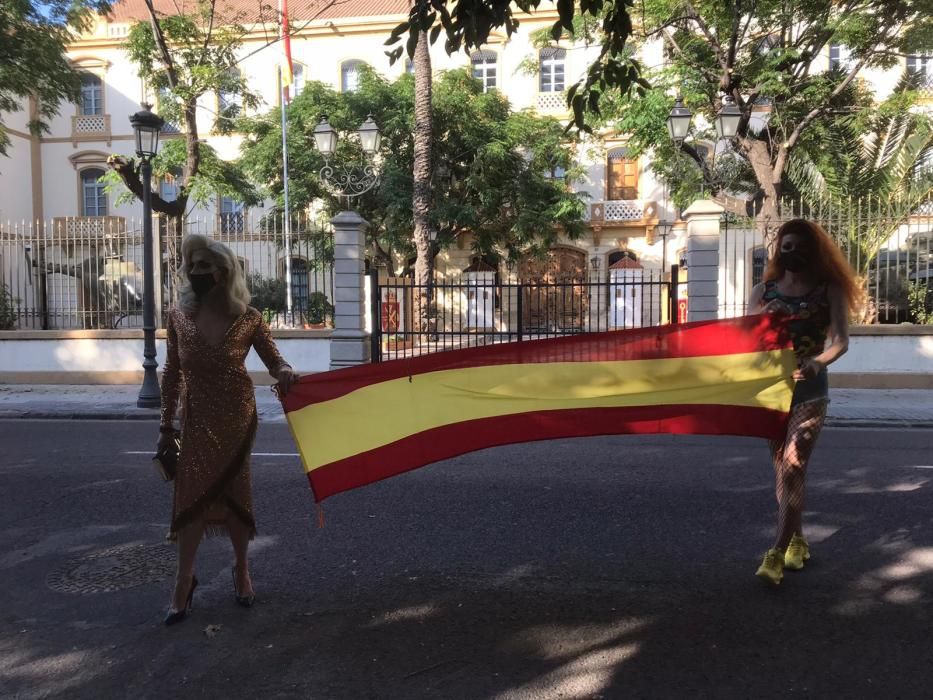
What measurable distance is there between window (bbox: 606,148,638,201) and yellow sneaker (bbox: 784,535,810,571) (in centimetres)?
2614

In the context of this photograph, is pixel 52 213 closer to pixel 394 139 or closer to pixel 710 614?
pixel 394 139

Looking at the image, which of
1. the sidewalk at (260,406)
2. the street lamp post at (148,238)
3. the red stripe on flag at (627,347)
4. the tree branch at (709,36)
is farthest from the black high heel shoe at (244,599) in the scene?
the tree branch at (709,36)

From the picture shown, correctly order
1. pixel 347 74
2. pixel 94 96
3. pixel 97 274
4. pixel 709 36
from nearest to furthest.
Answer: pixel 97 274 → pixel 709 36 → pixel 347 74 → pixel 94 96

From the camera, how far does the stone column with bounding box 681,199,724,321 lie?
1310cm

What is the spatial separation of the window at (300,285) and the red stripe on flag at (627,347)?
11.3 m

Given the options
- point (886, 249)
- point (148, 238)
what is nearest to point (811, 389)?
point (148, 238)

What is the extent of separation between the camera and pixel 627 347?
13.9 ft

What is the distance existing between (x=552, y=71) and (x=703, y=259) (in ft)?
61.1

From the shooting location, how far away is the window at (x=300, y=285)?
15875mm

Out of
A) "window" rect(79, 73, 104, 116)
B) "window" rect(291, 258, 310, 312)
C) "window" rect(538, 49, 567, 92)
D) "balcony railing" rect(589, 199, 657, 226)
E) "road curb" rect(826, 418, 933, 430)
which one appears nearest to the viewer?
"road curb" rect(826, 418, 933, 430)

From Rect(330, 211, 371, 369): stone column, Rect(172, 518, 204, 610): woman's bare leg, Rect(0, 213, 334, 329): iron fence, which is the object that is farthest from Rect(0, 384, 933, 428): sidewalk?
Rect(172, 518, 204, 610): woman's bare leg

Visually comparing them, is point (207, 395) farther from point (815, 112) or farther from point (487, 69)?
point (487, 69)

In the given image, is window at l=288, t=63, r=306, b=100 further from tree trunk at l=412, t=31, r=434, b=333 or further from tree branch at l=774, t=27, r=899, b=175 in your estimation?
tree branch at l=774, t=27, r=899, b=175

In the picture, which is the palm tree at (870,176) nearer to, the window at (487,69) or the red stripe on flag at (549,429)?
the red stripe on flag at (549,429)
